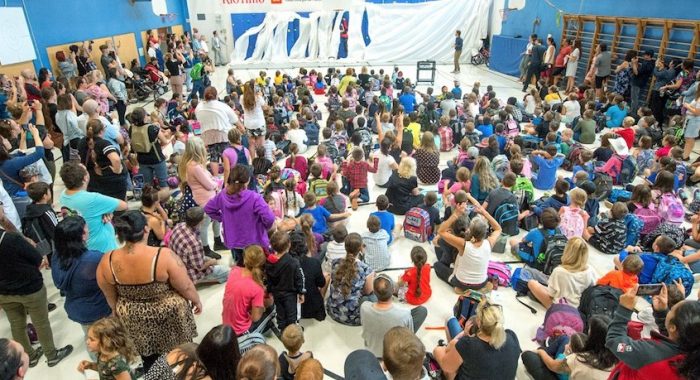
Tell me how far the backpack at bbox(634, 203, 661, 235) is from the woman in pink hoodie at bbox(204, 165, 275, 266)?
13.3ft

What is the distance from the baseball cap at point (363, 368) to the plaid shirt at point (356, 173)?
3.49 meters

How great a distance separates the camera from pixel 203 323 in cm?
373

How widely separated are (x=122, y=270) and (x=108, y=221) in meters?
1.14

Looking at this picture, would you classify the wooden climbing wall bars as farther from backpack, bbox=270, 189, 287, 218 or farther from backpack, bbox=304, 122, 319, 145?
backpack, bbox=270, 189, 287, 218

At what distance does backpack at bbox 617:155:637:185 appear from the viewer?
20.0 feet

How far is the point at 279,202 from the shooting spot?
16.0ft

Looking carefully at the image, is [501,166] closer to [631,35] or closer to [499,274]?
[499,274]

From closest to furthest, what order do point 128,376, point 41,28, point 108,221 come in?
point 128,376
point 108,221
point 41,28

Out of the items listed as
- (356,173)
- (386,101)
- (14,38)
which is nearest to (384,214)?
(356,173)

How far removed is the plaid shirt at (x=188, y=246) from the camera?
391 cm

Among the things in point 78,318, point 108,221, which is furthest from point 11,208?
point 78,318

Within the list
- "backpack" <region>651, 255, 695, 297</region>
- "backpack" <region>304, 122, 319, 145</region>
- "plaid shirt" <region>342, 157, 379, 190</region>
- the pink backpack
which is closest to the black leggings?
"plaid shirt" <region>342, 157, 379, 190</region>

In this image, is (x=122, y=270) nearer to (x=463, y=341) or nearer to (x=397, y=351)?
(x=397, y=351)

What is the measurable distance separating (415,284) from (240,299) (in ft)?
5.38
